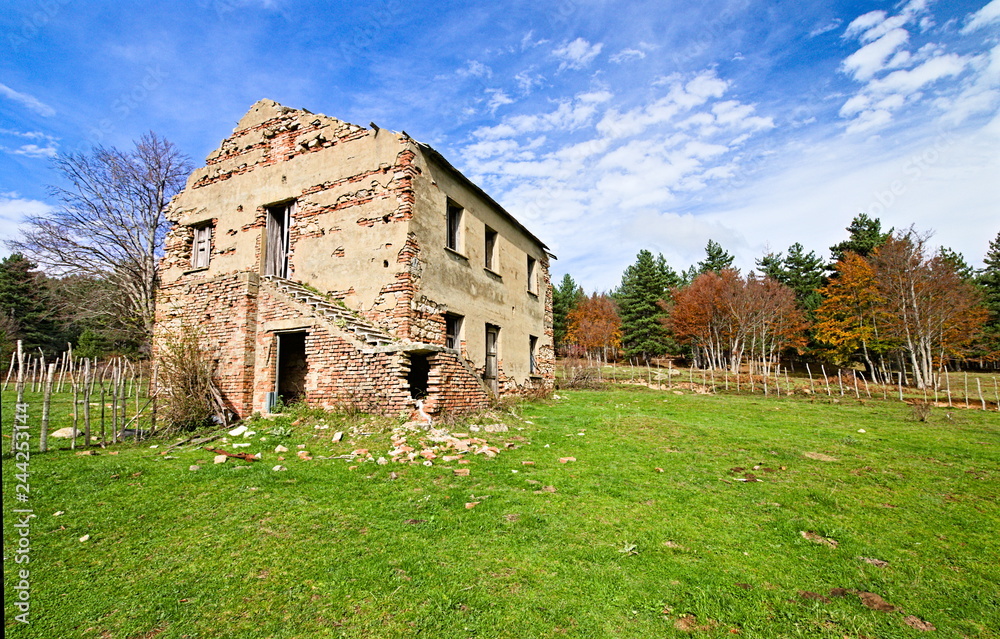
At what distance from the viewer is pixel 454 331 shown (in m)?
13.6

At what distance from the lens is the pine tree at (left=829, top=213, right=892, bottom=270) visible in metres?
37.7

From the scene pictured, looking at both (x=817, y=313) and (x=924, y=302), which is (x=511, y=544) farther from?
(x=817, y=313)

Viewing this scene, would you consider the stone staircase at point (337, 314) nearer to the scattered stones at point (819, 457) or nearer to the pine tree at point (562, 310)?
the scattered stones at point (819, 457)

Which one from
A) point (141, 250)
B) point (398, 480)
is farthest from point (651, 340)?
point (398, 480)

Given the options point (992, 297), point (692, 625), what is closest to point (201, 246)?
point (692, 625)

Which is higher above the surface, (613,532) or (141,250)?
(141,250)

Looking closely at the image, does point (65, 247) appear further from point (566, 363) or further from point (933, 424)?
point (933, 424)

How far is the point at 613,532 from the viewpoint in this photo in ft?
16.8

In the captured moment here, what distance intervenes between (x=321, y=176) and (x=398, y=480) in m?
9.73

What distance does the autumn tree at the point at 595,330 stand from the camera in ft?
155

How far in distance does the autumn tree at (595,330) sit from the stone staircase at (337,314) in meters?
36.1

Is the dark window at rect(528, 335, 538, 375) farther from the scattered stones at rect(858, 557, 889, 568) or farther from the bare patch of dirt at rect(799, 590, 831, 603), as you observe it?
the bare patch of dirt at rect(799, 590, 831, 603)

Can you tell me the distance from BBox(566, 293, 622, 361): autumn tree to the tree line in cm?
14

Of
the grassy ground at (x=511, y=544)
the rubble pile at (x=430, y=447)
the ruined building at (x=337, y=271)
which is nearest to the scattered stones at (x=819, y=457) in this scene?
the grassy ground at (x=511, y=544)
